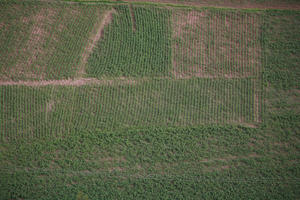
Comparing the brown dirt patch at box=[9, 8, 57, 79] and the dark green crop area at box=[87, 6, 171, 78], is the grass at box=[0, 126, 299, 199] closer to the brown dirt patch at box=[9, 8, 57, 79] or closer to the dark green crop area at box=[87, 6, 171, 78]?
the dark green crop area at box=[87, 6, 171, 78]

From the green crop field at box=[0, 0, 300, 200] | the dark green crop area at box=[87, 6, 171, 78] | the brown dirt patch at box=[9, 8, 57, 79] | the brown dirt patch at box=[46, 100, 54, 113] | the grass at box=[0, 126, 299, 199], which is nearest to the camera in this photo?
the grass at box=[0, 126, 299, 199]

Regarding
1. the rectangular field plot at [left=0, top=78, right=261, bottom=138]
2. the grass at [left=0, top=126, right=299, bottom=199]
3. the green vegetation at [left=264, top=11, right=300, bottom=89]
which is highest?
the green vegetation at [left=264, top=11, right=300, bottom=89]

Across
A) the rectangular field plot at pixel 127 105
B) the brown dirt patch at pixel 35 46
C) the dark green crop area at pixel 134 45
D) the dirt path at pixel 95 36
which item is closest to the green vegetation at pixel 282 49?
the rectangular field plot at pixel 127 105

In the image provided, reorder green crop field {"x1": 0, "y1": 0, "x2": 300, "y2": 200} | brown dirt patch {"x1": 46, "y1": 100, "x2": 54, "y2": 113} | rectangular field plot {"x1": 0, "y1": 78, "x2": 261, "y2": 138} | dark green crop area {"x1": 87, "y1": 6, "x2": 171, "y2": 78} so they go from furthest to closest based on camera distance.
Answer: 1. dark green crop area {"x1": 87, "y1": 6, "x2": 171, "y2": 78}
2. brown dirt patch {"x1": 46, "y1": 100, "x2": 54, "y2": 113}
3. rectangular field plot {"x1": 0, "y1": 78, "x2": 261, "y2": 138}
4. green crop field {"x1": 0, "y1": 0, "x2": 300, "y2": 200}

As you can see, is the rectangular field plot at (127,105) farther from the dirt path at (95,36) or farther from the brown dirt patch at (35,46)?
the dirt path at (95,36)

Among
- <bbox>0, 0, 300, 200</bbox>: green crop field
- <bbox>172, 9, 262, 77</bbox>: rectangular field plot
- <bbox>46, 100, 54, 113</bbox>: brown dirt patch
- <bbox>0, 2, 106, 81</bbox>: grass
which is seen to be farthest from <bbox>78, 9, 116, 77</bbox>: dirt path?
<bbox>172, 9, 262, 77</bbox>: rectangular field plot

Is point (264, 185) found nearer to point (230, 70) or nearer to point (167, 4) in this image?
point (230, 70)

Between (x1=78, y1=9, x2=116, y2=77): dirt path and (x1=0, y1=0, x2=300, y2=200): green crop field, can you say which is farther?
(x1=78, y1=9, x2=116, y2=77): dirt path
